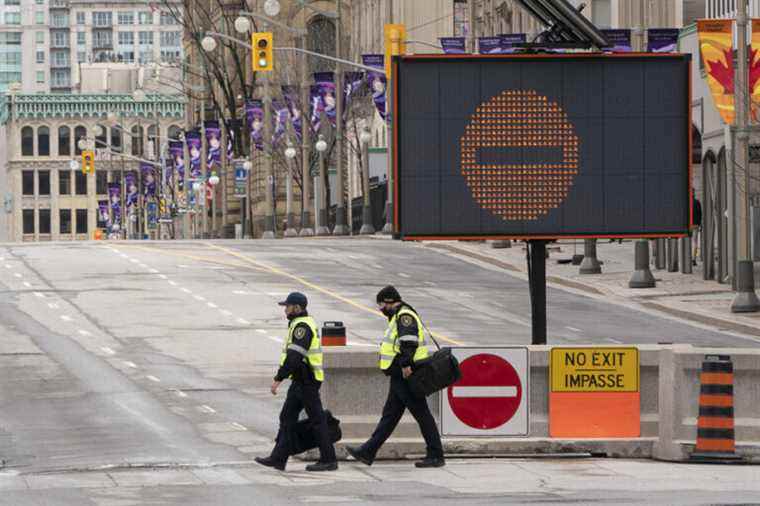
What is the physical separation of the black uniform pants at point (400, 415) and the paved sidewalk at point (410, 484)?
10.5 inches

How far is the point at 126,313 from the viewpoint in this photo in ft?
129

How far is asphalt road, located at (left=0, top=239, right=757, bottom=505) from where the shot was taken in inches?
861

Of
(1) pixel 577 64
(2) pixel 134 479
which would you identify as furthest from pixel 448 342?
(2) pixel 134 479

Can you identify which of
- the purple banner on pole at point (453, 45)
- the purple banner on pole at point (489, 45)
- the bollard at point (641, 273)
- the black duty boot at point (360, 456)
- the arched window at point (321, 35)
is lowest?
the black duty boot at point (360, 456)

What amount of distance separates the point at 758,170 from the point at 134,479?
25128mm

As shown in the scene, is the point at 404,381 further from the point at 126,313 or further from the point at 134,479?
the point at 126,313

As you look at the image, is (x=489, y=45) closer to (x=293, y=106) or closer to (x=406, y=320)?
(x=406, y=320)

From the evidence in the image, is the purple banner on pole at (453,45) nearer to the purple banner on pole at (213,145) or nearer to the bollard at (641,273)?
the bollard at (641,273)

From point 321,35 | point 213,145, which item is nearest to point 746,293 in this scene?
point 213,145

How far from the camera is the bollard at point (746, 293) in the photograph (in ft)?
130

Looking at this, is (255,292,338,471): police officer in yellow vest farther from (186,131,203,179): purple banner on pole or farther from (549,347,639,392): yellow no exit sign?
(186,131,203,179): purple banner on pole

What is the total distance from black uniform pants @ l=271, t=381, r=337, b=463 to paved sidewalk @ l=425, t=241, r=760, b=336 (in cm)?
1893

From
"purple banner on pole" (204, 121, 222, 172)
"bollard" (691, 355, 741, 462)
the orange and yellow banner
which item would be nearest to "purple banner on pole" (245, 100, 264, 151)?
"purple banner on pole" (204, 121, 222, 172)

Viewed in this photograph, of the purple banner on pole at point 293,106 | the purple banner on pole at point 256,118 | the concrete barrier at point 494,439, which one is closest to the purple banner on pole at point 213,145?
the purple banner on pole at point 256,118
